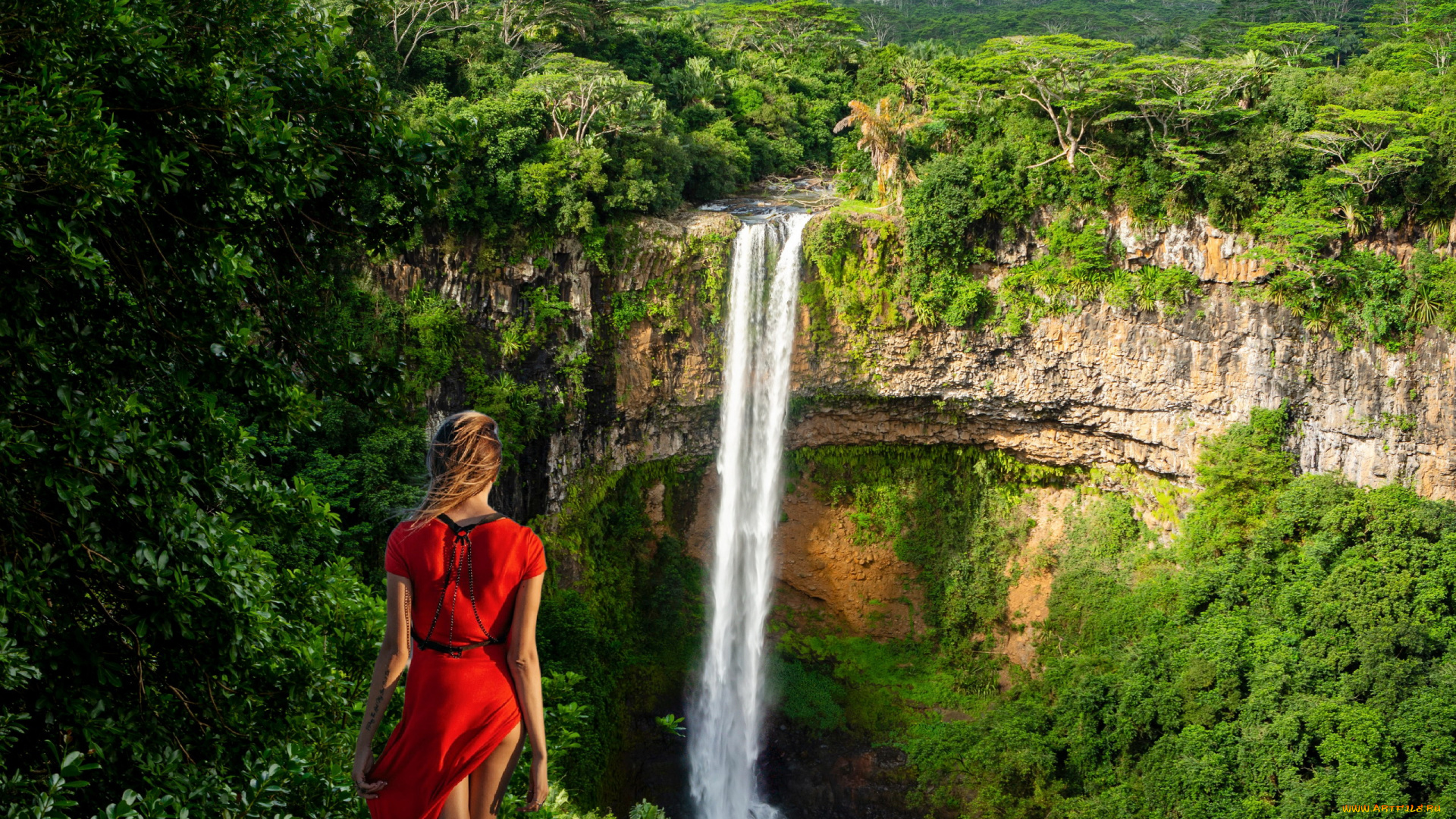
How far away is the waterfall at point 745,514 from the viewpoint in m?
20.7

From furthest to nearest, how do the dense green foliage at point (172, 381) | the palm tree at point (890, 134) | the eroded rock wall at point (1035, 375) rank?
the palm tree at point (890, 134) → the eroded rock wall at point (1035, 375) → the dense green foliage at point (172, 381)

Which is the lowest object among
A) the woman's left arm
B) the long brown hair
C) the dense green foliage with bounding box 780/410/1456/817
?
the dense green foliage with bounding box 780/410/1456/817

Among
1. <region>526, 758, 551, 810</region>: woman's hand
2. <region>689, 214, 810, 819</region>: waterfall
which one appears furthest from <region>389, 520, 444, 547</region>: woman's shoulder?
<region>689, 214, 810, 819</region>: waterfall

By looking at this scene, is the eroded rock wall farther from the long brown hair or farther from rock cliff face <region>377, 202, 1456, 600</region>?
the long brown hair

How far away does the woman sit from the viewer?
3182mm

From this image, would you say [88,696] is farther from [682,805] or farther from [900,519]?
[900,519]

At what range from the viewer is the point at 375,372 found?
5824 mm

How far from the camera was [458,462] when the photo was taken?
316cm

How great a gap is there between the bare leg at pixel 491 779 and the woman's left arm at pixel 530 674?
7 cm

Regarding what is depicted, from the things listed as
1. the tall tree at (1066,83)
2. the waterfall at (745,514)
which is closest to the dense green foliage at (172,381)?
the waterfall at (745,514)

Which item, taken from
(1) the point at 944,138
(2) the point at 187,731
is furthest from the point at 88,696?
(1) the point at 944,138

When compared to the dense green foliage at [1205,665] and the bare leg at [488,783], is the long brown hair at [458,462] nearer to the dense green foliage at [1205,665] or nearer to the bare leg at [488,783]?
the bare leg at [488,783]

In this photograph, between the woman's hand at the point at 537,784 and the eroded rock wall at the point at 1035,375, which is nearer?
the woman's hand at the point at 537,784

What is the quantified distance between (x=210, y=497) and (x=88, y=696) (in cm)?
114
